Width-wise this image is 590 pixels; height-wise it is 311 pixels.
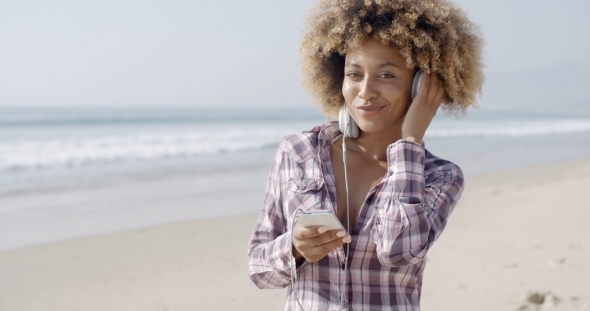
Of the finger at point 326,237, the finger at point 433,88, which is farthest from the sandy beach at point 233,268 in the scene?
the finger at point 326,237

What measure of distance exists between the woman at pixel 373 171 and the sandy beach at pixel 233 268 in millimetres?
3178

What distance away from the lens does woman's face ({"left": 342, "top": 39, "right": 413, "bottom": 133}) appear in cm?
212

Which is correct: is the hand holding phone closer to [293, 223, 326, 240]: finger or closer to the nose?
[293, 223, 326, 240]: finger

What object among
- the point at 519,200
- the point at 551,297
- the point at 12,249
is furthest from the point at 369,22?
the point at 519,200

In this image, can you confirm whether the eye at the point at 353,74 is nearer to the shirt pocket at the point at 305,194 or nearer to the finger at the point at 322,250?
the shirt pocket at the point at 305,194

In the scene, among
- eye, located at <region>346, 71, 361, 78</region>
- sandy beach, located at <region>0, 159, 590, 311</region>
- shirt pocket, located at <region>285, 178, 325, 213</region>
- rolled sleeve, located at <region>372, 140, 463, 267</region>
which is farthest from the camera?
sandy beach, located at <region>0, 159, 590, 311</region>

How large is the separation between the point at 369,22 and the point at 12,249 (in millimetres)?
5718

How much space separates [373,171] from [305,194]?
11.6 inches

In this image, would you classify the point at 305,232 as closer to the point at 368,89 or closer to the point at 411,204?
the point at 411,204

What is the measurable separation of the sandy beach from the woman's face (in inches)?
129

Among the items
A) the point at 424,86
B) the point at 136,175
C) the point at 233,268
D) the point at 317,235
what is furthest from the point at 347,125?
the point at 136,175

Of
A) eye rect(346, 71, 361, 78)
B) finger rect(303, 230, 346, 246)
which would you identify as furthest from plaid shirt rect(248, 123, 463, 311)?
eye rect(346, 71, 361, 78)

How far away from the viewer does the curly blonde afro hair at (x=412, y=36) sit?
211 centimetres

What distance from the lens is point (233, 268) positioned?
6.32 meters
